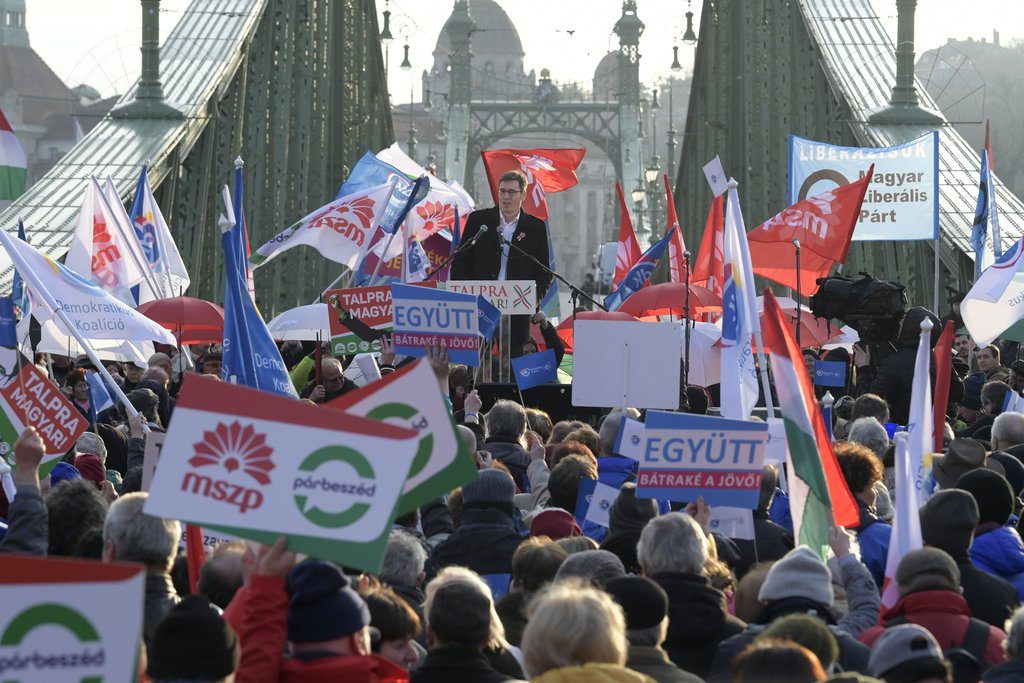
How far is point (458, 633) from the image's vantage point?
5.32 meters

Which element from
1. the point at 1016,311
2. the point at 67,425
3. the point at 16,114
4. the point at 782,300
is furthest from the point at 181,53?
the point at 16,114

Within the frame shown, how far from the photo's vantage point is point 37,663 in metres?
4.11

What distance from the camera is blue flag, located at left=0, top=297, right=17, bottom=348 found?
1154 centimetres

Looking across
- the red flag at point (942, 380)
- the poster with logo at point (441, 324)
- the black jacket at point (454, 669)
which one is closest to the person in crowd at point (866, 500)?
the red flag at point (942, 380)

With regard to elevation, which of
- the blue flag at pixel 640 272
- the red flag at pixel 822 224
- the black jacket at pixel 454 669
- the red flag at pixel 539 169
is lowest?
the black jacket at pixel 454 669

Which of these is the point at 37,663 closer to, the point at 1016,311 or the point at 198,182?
the point at 1016,311

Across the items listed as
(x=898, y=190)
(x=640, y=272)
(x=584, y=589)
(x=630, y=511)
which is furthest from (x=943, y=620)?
(x=898, y=190)

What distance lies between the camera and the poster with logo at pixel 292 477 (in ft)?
15.7

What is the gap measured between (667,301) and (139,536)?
1092 cm

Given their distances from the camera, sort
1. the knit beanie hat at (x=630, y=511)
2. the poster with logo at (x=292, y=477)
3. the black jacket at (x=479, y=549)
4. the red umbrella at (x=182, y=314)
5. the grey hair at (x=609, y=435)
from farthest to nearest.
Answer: the red umbrella at (x=182, y=314) → the grey hair at (x=609, y=435) → the knit beanie hat at (x=630, y=511) → the black jacket at (x=479, y=549) → the poster with logo at (x=292, y=477)

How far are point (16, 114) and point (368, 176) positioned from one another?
78.9 m

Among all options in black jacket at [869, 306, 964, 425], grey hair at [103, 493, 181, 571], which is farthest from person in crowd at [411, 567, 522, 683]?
black jacket at [869, 306, 964, 425]

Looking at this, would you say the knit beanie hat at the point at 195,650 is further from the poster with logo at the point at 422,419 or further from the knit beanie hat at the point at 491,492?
the knit beanie hat at the point at 491,492

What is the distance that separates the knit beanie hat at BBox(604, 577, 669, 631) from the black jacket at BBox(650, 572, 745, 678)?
1.23 feet
